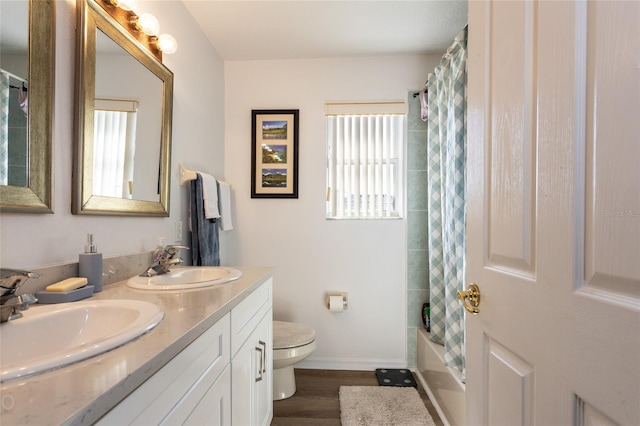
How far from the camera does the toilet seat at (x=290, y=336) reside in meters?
1.72

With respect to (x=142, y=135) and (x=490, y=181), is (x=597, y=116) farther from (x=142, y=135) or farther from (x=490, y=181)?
(x=142, y=135)

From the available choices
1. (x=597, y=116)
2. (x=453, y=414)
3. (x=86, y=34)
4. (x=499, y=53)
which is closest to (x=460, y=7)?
(x=499, y=53)

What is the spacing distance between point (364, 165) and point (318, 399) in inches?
64.8

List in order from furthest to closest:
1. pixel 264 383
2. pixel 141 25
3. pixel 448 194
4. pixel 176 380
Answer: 1. pixel 448 194
2. pixel 264 383
3. pixel 141 25
4. pixel 176 380

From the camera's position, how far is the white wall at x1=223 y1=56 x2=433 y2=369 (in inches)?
86.7

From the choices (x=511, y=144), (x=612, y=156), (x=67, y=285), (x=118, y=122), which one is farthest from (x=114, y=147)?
(x=612, y=156)

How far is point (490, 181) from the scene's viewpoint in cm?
74

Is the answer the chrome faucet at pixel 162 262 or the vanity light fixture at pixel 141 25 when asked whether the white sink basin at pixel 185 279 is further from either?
the vanity light fixture at pixel 141 25

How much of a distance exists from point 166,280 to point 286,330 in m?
0.96

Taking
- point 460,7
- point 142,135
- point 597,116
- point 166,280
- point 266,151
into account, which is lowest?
point 166,280

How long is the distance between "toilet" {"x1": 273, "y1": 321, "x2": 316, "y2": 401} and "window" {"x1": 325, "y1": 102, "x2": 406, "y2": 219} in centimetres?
88

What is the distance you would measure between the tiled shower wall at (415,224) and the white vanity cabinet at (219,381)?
118 cm

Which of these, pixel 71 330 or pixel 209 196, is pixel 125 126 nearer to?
pixel 209 196

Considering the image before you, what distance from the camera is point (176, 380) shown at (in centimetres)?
62
